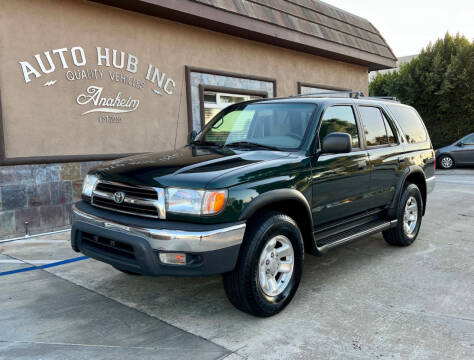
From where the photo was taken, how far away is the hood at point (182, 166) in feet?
10.5

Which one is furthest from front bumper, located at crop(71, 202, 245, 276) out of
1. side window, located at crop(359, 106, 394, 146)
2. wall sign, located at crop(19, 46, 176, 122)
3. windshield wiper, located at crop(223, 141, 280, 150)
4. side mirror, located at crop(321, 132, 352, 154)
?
wall sign, located at crop(19, 46, 176, 122)

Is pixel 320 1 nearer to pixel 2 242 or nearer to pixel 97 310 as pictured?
pixel 2 242

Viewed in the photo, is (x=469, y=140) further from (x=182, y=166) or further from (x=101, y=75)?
(x=182, y=166)

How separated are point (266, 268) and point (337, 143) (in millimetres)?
1317

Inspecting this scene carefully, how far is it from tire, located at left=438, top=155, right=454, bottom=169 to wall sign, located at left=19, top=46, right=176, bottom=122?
529 inches

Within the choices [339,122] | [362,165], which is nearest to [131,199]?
[339,122]

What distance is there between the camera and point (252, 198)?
331 centimetres

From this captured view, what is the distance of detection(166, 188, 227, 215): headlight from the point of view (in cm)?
312

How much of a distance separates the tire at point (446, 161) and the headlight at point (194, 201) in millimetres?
16768

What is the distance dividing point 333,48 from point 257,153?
354 inches

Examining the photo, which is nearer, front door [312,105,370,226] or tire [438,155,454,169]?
front door [312,105,370,226]

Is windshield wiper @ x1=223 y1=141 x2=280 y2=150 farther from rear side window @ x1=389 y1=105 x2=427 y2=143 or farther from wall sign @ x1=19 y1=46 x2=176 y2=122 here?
wall sign @ x1=19 y1=46 x2=176 y2=122

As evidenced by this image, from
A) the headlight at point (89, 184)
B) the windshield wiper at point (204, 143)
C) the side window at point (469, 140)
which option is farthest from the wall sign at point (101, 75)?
the side window at point (469, 140)

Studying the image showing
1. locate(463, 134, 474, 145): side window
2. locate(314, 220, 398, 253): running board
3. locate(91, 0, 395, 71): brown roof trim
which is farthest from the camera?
locate(463, 134, 474, 145): side window
